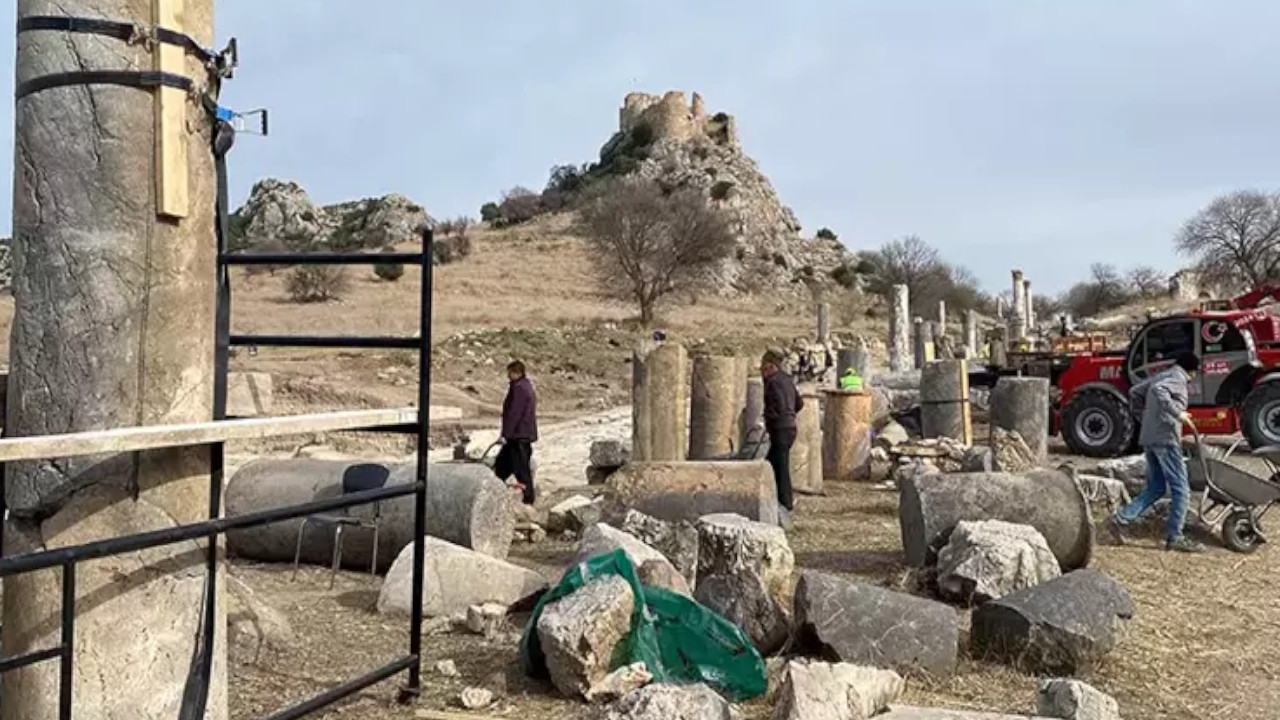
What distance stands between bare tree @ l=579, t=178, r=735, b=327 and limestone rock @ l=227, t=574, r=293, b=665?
40.8 meters

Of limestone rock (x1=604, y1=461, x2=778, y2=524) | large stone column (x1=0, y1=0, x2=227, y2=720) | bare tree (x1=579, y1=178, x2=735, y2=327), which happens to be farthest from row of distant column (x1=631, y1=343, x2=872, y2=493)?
bare tree (x1=579, y1=178, x2=735, y2=327)

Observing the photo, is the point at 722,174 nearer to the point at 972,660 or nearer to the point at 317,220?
the point at 317,220

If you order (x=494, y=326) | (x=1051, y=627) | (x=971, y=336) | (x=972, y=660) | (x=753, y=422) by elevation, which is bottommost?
(x=972, y=660)

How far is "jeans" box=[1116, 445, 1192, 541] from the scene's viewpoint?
10.2 meters

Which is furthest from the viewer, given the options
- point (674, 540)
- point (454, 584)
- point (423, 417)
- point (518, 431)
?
point (518, 431)

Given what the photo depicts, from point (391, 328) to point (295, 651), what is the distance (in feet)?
109

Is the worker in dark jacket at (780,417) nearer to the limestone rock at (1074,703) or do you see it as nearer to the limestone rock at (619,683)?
the limestone rock at (619,683)

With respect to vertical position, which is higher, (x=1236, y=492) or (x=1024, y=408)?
(x=1024, y=408)

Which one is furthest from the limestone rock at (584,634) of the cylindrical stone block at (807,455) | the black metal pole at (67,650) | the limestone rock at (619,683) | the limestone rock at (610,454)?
the limestone rock at (610,454)

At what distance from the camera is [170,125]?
3.66m

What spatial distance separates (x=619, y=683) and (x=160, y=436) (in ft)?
8.83

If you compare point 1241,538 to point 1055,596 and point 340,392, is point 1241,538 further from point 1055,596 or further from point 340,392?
point 340,392

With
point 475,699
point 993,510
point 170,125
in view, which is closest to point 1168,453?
point 993,510

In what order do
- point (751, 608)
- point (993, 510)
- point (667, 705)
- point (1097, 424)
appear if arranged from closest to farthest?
point (667, 705), point (751, 608), point (993, 510), point (1097, 424)
